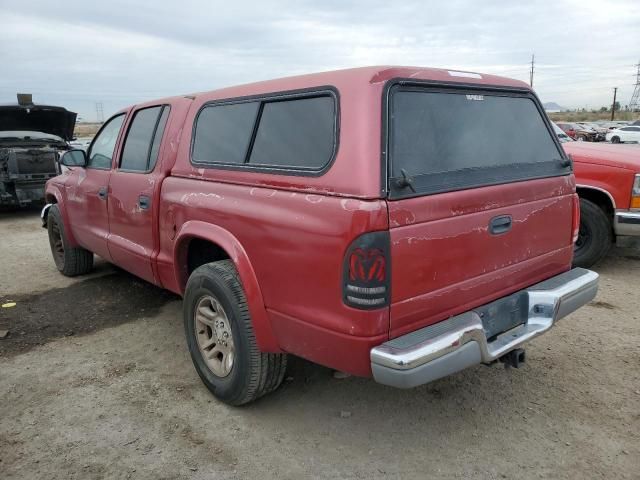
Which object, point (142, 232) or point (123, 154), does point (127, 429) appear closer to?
point (142, 232)

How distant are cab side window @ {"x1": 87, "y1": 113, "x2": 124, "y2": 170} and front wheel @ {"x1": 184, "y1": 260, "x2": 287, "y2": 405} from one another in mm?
1925

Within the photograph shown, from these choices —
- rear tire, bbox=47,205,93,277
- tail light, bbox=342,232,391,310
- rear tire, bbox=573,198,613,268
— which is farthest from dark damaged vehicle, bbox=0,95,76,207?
tail light, bbox=342,232,391,310

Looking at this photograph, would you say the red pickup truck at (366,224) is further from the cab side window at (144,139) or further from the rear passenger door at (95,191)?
the rear passenger door at (95,191)

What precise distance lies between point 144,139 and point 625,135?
32.0 m

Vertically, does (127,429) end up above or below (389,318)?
below

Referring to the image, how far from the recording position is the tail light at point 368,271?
217cm

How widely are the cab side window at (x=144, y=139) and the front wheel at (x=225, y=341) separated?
1.20m

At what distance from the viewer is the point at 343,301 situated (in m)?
2.25

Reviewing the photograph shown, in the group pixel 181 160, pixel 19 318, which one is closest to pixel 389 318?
pixel 181 160

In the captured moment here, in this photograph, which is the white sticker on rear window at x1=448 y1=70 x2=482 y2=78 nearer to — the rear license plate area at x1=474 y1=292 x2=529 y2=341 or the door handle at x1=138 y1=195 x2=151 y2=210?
the rear license plate area at x1=474 y1=292 x2=529 y2=341

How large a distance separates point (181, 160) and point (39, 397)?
69.6 inches

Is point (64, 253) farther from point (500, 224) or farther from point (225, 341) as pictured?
point (500, 224)

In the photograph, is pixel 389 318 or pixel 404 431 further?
pixel 404 431

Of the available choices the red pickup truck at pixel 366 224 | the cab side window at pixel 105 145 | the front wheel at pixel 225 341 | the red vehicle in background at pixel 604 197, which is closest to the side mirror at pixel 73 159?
the cab side window at pixel 105 145
